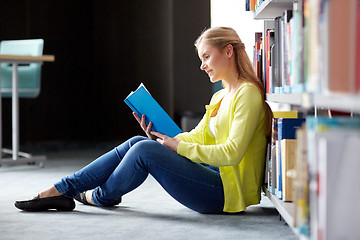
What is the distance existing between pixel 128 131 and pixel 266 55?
14.3 feet

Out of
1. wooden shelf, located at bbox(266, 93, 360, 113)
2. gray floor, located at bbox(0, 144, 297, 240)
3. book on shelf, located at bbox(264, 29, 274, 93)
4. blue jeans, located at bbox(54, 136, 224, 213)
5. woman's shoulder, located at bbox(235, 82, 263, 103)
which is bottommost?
gray floor, located at bbox(0, 144, 297, 240)

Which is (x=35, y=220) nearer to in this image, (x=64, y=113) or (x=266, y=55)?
(x=266, y=55)

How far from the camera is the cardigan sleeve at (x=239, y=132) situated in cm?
207

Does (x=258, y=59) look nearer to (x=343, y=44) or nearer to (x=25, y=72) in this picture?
(x=343, y=44)

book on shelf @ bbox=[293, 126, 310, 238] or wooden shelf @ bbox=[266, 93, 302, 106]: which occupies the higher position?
wooden shelf @ bbox=[266, 93, 302, 106]

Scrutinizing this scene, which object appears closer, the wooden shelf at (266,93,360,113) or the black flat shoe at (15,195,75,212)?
the wooden shelf at (266,93,360,113)

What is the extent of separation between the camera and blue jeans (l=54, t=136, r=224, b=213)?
2.18 meters

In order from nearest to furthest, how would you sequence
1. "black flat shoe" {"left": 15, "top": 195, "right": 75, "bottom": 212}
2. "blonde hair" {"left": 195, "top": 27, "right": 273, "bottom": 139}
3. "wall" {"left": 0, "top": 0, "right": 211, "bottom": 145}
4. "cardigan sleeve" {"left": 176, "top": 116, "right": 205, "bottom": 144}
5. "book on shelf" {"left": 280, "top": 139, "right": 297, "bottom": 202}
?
"book on shelf" {"left": 280, "top": 139, "right": 297, "bottom": 202} < "blonde hair" {"left": 195, "top": 27, "right": 273, "bottom": 139} < "black flat shoe" {"left": 15, "top": 195, "right": 75, "bottom": 212} < "cardigan sleeve" {"left": 176, "top": 116, "right": 205, "bottom": 144} < "wall" {"left": 0, "top": 0, "right": 211, "bottom": 145}

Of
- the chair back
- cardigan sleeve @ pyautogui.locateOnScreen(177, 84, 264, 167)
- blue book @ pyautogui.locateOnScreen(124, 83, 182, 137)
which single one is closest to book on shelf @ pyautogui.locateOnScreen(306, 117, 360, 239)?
cardigan sleeve @ pyautogui.locateOnScreen(177, 84, 264, 167)

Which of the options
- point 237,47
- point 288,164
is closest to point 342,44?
point 288,164

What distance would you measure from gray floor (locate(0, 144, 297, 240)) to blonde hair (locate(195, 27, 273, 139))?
37cm

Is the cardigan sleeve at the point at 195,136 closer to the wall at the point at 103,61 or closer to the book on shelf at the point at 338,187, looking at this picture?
the book on shelf at the point at 338,187

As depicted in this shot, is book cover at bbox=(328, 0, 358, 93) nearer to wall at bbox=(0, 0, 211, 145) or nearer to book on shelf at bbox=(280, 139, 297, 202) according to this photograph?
book on shelf at bbox=(280, 139, 297, 202)

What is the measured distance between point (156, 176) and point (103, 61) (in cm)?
463
